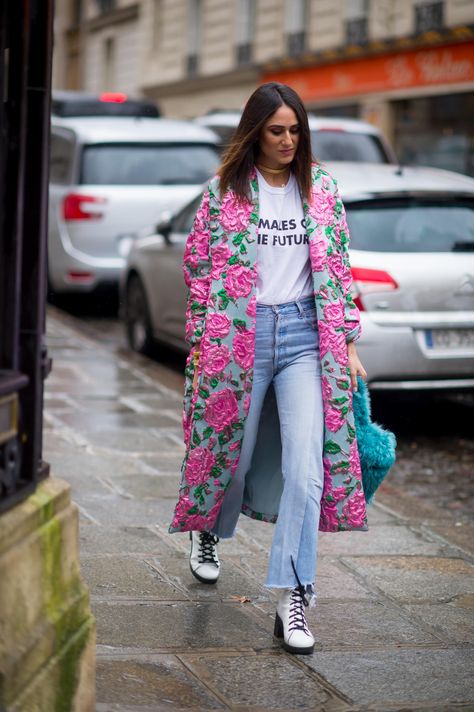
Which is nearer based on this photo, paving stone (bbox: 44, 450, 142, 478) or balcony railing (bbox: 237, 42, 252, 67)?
paving stone (bbox: 44, 450, 142, 478)

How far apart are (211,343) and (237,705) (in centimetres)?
122

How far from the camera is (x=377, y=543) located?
18.5ft

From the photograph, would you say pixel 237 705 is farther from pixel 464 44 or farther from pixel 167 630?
pixel 464 44

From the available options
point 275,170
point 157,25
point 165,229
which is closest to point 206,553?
point 275,170

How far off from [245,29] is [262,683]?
29050mm

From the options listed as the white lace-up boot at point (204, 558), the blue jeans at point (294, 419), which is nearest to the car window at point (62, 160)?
the white lace-up boot at point (204, 558)

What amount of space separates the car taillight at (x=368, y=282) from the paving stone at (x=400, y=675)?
3683mm

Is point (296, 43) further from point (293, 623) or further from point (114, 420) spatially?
point (293, 623)

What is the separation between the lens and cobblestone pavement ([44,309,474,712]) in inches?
151

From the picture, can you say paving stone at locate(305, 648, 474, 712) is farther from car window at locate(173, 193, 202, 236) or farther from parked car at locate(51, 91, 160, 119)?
parked car at locate(51, 91, 160, 119)

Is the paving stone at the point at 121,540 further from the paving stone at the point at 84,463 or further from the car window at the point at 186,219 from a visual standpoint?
the car window at the point at 186,219

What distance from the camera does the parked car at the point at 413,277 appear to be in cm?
774

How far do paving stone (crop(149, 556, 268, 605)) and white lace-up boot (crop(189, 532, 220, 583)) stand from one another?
0.04 meters

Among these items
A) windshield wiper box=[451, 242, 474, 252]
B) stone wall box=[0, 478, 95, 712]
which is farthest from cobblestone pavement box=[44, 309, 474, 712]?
windshield wiper box=[451, 242, 474, 252]
